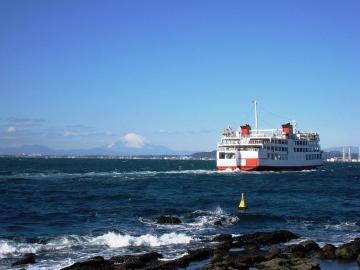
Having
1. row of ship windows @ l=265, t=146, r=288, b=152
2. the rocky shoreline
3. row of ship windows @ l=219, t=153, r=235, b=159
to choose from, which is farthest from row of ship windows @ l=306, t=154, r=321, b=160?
the rocky shoreline

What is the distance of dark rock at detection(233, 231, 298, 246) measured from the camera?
24125 millimetres

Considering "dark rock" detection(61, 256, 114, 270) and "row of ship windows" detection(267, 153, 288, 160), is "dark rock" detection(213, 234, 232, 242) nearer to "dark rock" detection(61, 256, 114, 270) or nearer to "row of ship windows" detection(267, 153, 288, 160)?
"dark rock" detection(61, 256, 114, 270)

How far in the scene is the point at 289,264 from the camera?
61.9 feet

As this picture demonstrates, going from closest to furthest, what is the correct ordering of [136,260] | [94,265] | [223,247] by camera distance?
[94,265]
[136,260]
[223,247]

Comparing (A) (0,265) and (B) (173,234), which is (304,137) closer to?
(B) (173,234)

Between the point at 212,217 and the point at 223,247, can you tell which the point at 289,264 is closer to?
the point at 223,247

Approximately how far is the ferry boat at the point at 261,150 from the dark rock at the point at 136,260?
80445 millimetres

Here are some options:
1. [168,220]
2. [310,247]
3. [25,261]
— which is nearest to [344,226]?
[310,247]

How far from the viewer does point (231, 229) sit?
2972 centimetres

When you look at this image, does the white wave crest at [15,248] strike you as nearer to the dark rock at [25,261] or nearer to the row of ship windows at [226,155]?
the dark rock at [25,261]

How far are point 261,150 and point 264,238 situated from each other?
77.0 meters

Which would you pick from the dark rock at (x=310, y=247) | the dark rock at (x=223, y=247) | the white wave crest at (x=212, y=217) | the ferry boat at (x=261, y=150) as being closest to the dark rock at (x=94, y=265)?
the dark rock at (x=223, y=247)

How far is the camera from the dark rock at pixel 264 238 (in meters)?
24.1

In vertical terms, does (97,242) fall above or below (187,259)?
below
